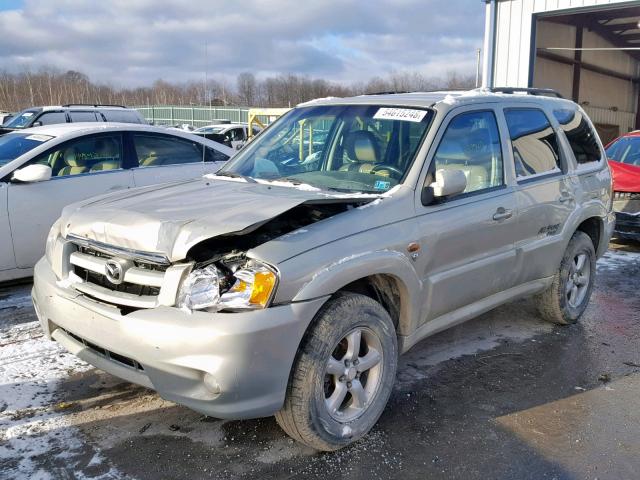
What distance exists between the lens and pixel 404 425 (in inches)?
134

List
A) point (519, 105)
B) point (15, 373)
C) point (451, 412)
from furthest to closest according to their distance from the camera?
1. point (519, 105)
2. point (15, 373)
3. point (451, 412)

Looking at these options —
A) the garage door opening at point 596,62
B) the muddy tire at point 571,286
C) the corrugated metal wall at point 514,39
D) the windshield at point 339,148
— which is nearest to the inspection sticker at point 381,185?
the windshield at point 339,148

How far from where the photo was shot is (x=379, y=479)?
2895 mm

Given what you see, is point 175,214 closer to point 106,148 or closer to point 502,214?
point 502,214

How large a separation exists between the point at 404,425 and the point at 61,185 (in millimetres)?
4055

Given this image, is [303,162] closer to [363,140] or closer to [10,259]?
[363,140]

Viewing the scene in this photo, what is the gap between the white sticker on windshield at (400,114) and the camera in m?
3.90

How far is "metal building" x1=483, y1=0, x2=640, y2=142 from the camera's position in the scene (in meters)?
14.5

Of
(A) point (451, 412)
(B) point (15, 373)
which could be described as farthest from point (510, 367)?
(B) point (15, 373)

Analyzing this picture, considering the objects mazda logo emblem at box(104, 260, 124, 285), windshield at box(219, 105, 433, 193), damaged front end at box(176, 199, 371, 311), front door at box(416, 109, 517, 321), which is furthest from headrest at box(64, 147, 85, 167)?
front door at box(416, 109, 517, 321)

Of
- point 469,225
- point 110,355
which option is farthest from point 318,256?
point 469,225

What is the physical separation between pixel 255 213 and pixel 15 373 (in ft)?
7.05

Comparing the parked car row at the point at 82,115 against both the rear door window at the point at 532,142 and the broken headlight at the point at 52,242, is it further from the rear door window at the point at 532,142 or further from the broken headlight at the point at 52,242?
the rear door window at the point at 532,142

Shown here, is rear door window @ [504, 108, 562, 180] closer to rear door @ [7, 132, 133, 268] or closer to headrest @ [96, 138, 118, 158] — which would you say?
rear door @ [7, 132, 133, 268]
